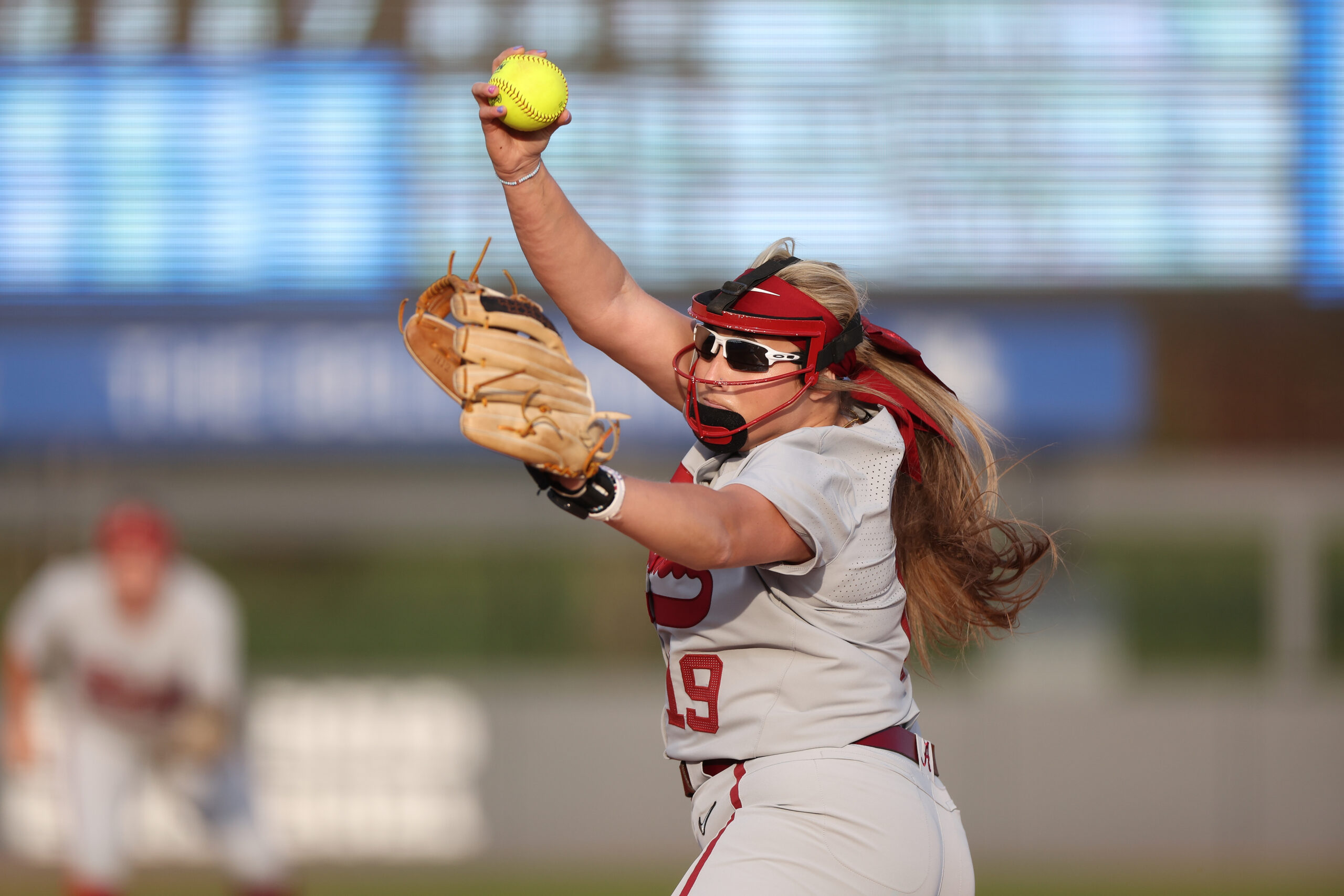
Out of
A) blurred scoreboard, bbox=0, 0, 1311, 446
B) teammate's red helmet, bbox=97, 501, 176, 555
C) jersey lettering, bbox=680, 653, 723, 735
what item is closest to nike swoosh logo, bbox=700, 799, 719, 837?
jersey lettering, bbox=680, 653, 723, 735

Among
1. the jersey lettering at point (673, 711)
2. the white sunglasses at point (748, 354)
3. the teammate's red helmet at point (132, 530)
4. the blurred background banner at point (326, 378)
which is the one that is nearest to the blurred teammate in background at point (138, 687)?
the teammate's red helmet at point (132, 530)

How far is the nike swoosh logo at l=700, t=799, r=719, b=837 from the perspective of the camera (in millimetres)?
2006

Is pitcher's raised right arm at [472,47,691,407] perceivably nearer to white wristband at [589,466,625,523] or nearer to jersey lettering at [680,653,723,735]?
jersey lettering at [680,653,723,735]

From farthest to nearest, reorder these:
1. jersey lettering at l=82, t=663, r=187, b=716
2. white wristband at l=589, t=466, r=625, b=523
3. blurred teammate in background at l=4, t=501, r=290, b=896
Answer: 1. jersey lettering at l=82, t=663, r=187, b=716
2. blurred teammate in background at l=4, t=501, r=290, b=896
3. white wristband at l=589, t=466, r=625, b=523

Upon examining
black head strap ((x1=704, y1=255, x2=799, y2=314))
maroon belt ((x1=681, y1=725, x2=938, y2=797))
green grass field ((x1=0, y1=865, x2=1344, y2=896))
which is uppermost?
black head strap ((x1=704, y1=255, x2=799, y2=314))

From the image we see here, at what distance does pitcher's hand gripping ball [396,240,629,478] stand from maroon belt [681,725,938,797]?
52 cm

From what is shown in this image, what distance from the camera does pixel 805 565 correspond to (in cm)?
180

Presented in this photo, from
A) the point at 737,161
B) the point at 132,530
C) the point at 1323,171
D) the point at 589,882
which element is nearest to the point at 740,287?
the point at 132,530

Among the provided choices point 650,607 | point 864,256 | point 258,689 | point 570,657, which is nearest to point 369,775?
point 258,689

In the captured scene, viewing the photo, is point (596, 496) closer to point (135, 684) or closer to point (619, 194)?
point (135, 684)

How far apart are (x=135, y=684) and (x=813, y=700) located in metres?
4.22

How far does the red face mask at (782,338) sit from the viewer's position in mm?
1989

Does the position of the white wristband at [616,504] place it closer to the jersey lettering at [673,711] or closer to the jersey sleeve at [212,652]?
the jersey lettering at [673,711]

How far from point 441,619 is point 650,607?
845cm
